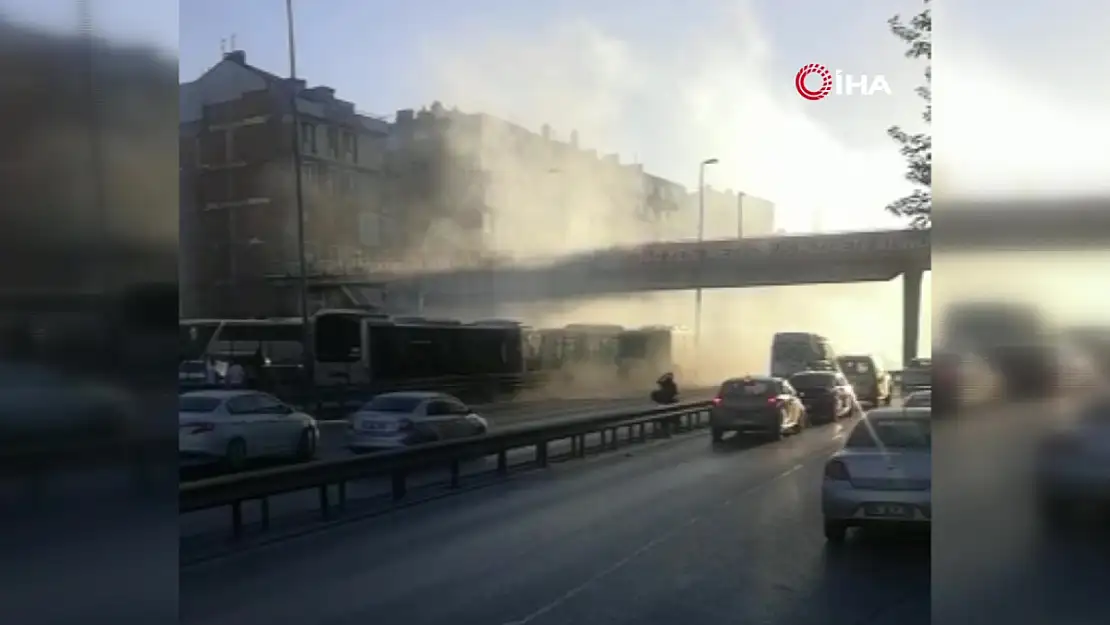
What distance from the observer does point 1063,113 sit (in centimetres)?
290

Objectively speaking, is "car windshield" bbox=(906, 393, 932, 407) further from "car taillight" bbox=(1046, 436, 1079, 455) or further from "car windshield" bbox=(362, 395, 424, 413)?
"car windshield" bbox=(362, 395, 424, 413)

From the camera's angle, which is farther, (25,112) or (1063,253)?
(25,112)

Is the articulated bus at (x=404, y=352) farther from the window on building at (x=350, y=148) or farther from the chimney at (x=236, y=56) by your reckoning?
the chimney at (x=236, y=56)

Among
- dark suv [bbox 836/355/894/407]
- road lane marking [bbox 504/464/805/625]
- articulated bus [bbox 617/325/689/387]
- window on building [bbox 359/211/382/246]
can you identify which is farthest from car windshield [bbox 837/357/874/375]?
window on building [bbox 359/211/382/246]

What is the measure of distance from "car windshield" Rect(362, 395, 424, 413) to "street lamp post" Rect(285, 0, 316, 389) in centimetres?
21

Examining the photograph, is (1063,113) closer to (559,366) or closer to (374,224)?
(559,366)


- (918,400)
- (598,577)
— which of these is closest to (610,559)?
(598,577)

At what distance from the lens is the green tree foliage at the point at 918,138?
2.94 meters

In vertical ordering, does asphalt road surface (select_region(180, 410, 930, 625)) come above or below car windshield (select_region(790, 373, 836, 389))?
below

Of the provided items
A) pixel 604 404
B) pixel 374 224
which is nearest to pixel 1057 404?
pixel 604 404

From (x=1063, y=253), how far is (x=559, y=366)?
1.50 meters

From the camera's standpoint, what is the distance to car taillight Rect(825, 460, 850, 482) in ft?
10.2

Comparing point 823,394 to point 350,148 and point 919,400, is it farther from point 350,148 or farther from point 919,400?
point 350,148

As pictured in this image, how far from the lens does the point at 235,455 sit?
11.3 ft
